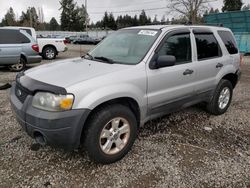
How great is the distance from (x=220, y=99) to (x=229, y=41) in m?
1.19

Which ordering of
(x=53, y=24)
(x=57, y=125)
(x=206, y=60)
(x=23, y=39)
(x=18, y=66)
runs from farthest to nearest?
(x=53, y=24) → (x=18, y=66) → (x=23, y=39) → (x=206, y=60) → (x=57, y=125)

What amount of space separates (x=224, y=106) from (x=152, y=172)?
9.38ft

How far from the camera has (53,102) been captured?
2.72m

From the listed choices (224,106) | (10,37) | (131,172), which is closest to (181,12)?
(10,37)

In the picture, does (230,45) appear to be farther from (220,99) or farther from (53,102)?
(53,102)

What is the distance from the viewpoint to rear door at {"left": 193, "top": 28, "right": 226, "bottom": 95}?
424cm

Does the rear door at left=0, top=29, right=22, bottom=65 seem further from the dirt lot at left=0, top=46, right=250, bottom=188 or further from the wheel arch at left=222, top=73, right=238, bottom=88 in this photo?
the wheel arch at left=222, top=73, right=238, bottom=88

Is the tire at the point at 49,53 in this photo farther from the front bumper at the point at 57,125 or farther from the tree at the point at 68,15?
the tree at the point at 68,15

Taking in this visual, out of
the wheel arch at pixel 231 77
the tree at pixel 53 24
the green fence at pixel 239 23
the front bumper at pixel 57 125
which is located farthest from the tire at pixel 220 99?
the tree at pixel 53 24

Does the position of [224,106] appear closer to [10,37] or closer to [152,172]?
[152,172]

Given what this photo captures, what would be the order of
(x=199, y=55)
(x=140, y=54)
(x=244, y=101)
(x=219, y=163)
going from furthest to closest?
(x=244, y=101)
(x=199, y=55)
(x=140, y=54)
(x=219, y=163)

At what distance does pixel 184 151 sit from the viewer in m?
3.62

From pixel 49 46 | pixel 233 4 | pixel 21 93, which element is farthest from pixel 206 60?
pixel 233 4

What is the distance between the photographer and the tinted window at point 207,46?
14.0ft
